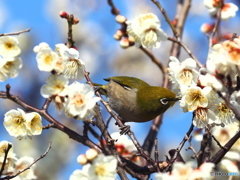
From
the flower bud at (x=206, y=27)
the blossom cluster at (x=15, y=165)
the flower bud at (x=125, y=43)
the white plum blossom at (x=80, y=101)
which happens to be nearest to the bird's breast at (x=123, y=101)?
the flower bud at (x=125, y=43)

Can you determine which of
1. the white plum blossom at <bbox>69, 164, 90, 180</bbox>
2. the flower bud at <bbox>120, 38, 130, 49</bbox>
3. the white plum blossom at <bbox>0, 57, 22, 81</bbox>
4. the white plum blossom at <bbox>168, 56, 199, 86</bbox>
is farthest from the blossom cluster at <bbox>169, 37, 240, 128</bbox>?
the flower bud at <bbox>120, 38, 130, 49</bbox>

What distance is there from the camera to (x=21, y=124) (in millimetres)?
3049

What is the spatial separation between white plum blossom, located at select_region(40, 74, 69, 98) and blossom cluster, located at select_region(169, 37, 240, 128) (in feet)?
2.61

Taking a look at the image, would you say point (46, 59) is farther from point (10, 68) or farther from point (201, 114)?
point (201, 114)

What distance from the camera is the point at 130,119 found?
4.55 meters

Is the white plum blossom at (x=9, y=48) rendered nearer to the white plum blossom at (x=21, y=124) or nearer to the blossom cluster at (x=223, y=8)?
the white plum blossom at (x=21, y=124)

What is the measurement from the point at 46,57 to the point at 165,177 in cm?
131

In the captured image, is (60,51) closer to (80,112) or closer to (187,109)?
(80,112)

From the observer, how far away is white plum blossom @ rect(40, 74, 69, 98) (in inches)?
112

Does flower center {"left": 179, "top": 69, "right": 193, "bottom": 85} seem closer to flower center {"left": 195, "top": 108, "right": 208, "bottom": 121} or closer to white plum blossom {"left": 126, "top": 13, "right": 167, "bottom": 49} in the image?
flower center {"left": 195, "top": 108, "right": 208, "bottom": 121}

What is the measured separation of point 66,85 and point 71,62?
29cm

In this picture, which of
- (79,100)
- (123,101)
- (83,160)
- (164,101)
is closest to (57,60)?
(79,100)

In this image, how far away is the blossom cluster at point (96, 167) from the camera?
7.46 ft

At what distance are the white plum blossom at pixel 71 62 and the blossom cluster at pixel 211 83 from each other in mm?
683
